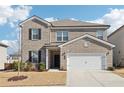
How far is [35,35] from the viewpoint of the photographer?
3566 centimetres

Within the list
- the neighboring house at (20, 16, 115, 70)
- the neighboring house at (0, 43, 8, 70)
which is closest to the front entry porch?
the neighboring house at (20, 16, 115, 70)

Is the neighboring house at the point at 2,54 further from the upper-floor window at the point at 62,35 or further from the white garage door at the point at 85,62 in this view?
the white garage door at the point at 85,62

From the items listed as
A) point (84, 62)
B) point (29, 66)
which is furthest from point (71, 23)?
point (29, 66)

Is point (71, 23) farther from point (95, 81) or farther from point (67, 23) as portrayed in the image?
point (95, 81)

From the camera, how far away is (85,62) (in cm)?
3403

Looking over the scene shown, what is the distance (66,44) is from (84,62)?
2989 mm

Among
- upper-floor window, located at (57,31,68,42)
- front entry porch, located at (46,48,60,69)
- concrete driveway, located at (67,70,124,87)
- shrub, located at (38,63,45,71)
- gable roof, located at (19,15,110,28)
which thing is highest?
gable roof, located at (19,15,110,28)

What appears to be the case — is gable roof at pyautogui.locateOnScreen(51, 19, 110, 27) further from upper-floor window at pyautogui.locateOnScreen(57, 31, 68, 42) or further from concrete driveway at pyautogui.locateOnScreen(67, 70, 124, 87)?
concrete driveway at pyautogui.locateOnScreen(67, 70, 124, 87)

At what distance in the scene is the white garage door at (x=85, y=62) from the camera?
33.8 meters

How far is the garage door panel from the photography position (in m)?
33.8
